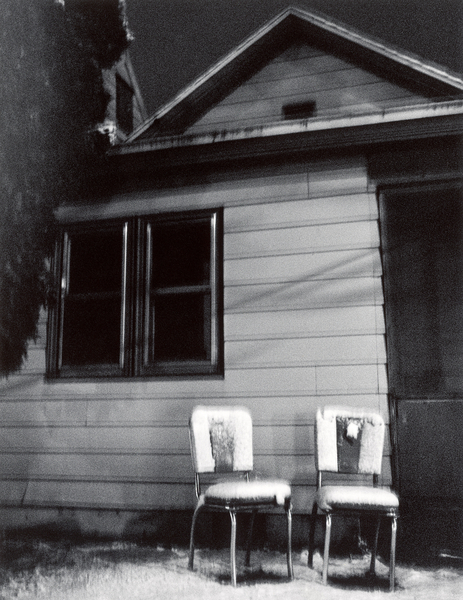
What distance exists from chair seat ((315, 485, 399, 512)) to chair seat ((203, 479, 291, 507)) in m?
0.28

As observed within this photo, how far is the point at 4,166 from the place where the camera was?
4262mm

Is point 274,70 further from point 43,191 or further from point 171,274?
point 43,191

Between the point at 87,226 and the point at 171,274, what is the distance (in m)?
1.42

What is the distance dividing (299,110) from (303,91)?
0.26m

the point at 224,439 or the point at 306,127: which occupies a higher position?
the point at 306,127

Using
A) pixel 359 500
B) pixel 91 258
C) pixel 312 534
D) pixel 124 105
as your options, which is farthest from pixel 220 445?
pixel 124 105

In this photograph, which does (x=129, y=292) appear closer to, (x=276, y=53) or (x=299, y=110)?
(x=299, y=110)

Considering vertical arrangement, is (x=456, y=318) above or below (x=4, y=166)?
below

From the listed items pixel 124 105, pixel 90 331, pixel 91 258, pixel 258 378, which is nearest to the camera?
pixel 258 378

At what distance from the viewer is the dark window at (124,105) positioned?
8812mm

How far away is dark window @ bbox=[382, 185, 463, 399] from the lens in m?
6.80

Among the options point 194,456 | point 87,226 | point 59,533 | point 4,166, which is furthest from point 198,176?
point 59,533

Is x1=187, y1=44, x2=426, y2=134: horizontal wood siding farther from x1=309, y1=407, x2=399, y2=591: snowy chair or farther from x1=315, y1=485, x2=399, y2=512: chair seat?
x1=315, y1=485, x2=399, y2=512: chair seat

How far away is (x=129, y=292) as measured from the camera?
17.3ft
